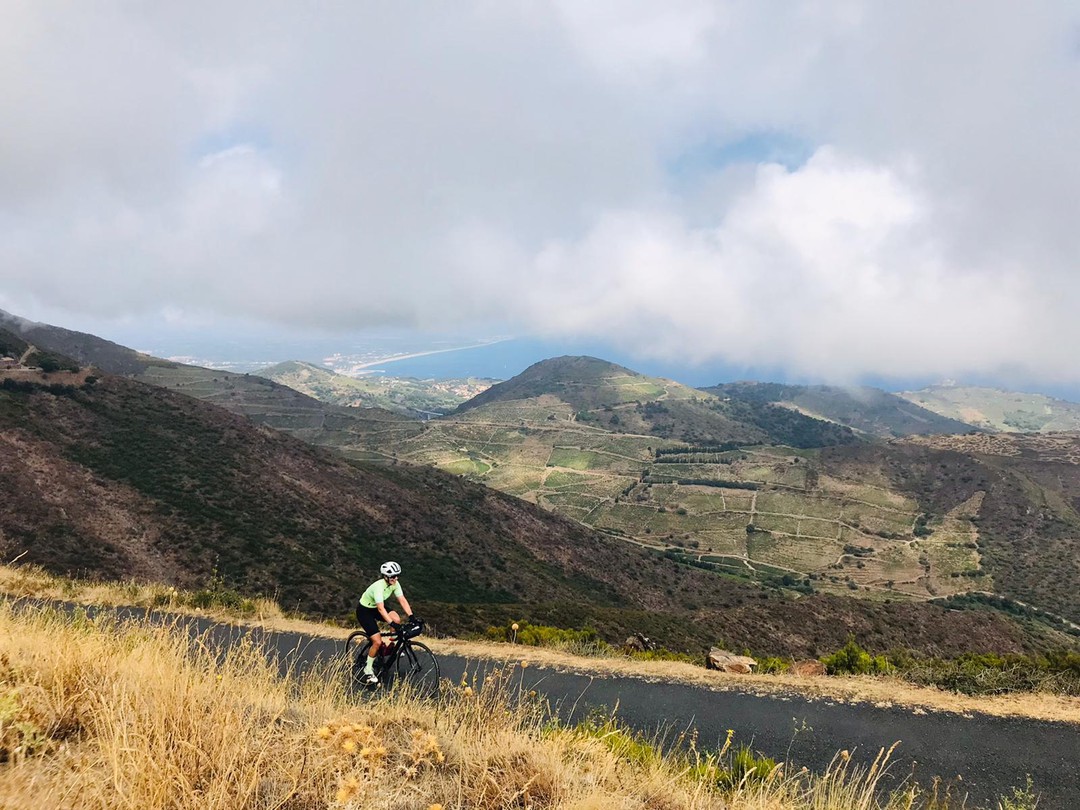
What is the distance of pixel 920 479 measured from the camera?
440ft

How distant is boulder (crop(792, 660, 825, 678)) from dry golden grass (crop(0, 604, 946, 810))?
31.1 ft

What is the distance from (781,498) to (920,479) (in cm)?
3527

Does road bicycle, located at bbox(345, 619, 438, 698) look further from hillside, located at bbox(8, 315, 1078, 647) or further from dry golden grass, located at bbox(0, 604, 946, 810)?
hillside, located at bbox(8, 315, 1078, 647)

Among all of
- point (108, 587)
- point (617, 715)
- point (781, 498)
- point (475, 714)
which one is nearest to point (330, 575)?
point (108, 587)

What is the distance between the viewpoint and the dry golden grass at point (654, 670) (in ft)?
32.8

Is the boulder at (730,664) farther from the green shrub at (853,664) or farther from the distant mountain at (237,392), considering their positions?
the distant mountain at (237,392)

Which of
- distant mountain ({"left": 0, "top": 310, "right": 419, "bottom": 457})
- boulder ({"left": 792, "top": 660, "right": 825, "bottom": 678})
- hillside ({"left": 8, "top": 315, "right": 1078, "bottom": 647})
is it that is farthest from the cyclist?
distant mountain ({"left": 0, "top": 310, "right": 419, "bottom": 457})

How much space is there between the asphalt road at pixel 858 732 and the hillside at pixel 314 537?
12560 mm

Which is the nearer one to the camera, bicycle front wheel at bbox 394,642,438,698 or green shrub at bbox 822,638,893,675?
bicycle front wheel at bbox 394,642,438,698

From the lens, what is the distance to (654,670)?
41.1 feet

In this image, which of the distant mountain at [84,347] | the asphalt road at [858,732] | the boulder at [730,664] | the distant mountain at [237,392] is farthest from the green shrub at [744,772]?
the distant mountain at [84,347]

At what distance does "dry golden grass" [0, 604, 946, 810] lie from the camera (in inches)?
115

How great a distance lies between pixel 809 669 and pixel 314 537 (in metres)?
40.2

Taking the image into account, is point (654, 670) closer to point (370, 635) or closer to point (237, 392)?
point (370, 635)
